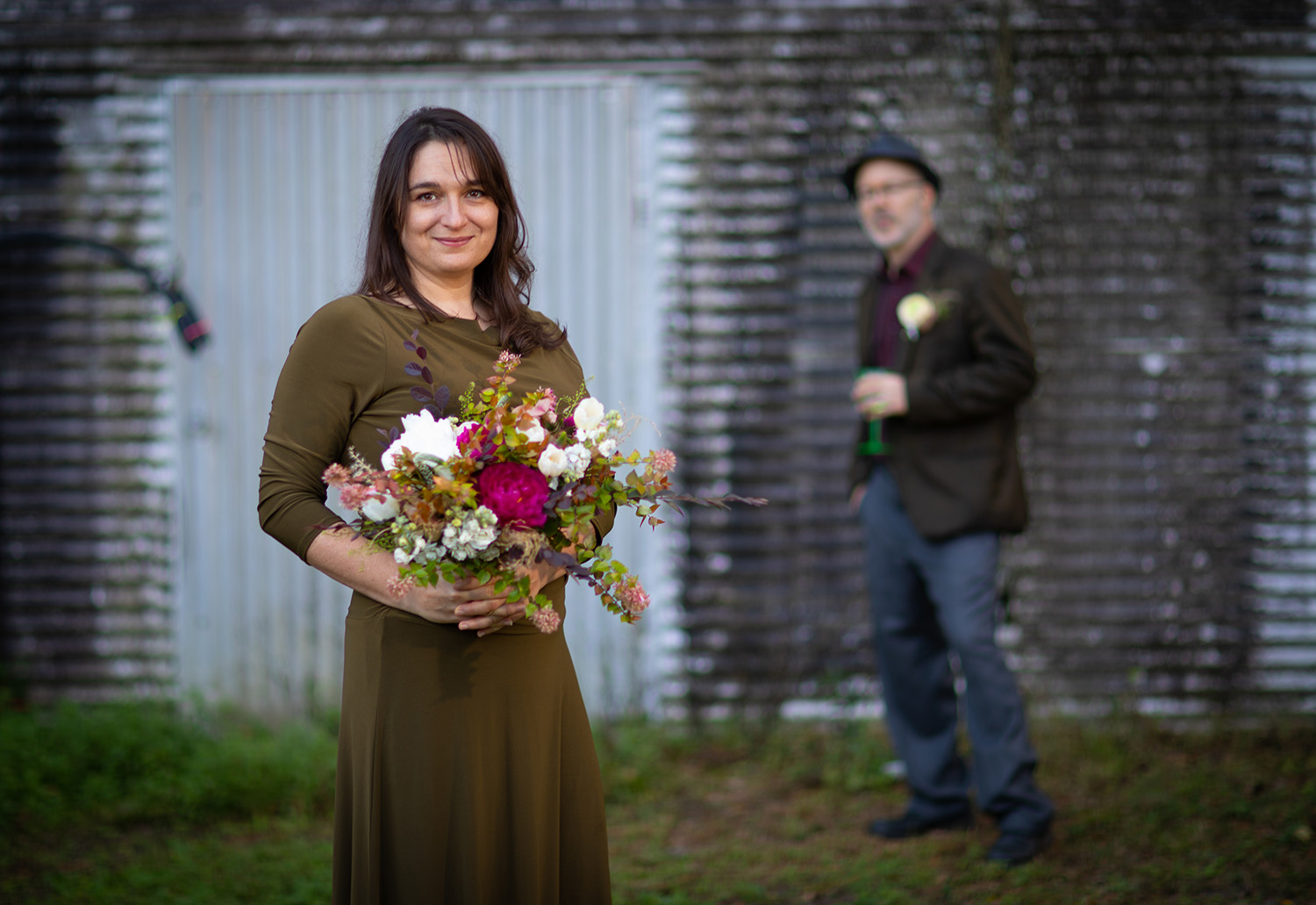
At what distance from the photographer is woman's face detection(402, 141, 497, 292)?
2.38 meters

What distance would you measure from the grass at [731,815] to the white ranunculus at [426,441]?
8.49 ft

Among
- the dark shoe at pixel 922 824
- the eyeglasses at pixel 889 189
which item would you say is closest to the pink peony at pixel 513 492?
the eyeglasses at pixel 889 189

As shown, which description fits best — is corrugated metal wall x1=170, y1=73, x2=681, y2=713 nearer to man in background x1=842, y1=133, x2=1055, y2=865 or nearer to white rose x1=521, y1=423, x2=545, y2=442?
man in background x1=842, y1=133, x2=1055, y2=865

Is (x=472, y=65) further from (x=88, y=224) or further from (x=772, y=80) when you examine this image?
(x=88, y=224)

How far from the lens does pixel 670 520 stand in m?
5.50

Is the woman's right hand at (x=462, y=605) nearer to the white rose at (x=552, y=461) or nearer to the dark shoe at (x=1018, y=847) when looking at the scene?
the white rose at (x=552, y=461)

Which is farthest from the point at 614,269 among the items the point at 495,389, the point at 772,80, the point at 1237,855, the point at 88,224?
the point at 1237,855

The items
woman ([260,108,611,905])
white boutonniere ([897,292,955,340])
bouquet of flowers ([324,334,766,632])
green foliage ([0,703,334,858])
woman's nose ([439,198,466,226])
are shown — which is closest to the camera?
bouquet of flowers ([324,334,766,632])

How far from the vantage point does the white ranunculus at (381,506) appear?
195 cm

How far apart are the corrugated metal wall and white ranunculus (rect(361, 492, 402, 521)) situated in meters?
3.60

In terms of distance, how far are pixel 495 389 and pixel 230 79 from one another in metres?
4.43

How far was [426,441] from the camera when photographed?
6.42 feet

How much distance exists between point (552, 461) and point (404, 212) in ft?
2.78

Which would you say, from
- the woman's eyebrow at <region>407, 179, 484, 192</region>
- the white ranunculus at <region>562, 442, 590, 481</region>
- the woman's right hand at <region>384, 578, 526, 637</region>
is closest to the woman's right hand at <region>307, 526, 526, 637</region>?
the woman's right hand at <region>384, 578, 526, 637</region>
